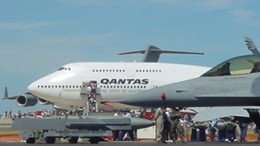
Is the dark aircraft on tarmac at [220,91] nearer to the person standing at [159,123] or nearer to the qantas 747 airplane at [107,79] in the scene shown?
the person standing at [159,123]

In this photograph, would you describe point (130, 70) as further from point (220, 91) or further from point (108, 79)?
point (220, 91)

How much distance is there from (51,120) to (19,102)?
3142cm

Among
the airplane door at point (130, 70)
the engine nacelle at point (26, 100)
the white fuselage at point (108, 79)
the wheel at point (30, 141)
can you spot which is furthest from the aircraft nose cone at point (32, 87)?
the wheel at point (30, 141)

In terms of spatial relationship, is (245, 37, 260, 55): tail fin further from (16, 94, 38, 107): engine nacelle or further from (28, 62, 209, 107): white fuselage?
(16, 94, 38, 107): engine nacelle

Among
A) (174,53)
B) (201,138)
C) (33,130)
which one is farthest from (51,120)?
(174,53)

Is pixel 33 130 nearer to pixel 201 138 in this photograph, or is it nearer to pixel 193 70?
pixel 201 138

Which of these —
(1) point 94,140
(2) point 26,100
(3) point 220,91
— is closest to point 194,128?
(1) point 94,140

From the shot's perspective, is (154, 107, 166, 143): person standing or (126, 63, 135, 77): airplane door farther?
(126, 63, 135, 77): airplane door

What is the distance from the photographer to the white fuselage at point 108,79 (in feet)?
155

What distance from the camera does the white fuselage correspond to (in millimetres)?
47094

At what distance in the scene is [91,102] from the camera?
44500 mm

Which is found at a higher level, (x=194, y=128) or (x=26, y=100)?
(x=26, y=100)

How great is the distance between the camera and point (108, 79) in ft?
156

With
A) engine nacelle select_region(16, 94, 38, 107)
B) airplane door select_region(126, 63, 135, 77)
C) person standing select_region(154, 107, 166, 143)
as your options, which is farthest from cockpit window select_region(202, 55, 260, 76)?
engine nacelle select_region(16, 94, 38, 107)
